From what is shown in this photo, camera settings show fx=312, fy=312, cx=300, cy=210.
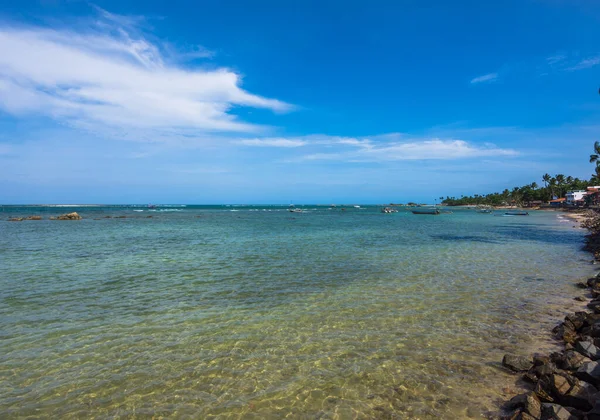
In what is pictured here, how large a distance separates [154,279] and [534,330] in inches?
653

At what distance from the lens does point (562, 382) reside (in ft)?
20.0

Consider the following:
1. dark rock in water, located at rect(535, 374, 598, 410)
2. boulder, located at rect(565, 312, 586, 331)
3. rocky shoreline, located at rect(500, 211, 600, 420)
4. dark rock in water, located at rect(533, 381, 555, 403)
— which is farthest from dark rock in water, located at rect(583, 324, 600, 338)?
dark rock in water, located at rect(533, 381, 555, 403)

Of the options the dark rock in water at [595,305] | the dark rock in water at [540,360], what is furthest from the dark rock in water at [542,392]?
the dark rock in water at [595,305]

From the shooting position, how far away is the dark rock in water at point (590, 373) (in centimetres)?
635

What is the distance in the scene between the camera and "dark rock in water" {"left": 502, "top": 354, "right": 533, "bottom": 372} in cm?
754

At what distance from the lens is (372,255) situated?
24.4 metres

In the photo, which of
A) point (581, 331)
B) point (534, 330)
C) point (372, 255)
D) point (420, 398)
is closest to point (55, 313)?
point (420, 398)

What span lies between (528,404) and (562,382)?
41.6 inches

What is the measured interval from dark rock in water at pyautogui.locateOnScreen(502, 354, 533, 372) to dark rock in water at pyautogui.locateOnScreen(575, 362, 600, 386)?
3.50 feet

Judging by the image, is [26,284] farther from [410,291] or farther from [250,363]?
[410,291]

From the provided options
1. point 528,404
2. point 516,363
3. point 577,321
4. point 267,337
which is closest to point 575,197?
point 577,321

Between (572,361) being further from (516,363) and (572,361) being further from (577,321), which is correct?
(577,321)

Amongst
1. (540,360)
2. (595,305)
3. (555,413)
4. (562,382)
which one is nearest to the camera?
(555,413)

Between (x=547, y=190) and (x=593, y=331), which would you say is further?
(x=547, y=190)
